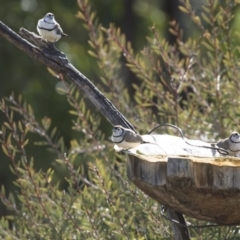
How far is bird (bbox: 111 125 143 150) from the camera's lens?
2.28 metres

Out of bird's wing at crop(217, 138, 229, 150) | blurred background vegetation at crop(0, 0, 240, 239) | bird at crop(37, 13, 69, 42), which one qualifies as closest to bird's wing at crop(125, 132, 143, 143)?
blurred background vegetation at crop(0, 0, 240, 239)

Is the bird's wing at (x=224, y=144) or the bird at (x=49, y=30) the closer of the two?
the bird's wing at (x=224, y=144)

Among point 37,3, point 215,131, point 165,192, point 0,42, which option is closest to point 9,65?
point 0,42

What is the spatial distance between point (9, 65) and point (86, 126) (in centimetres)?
469

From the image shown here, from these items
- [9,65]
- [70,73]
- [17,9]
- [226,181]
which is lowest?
[226,181]

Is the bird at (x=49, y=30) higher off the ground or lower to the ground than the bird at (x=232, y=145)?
higher

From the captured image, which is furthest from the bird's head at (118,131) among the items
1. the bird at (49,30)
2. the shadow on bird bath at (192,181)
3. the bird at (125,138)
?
the bird at (49,30)

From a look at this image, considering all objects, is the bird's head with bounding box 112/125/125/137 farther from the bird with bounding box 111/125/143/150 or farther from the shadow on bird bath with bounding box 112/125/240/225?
the shadow on bird bath with bounding box 112/125/240/225

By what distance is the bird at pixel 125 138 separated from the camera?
2.28 meters

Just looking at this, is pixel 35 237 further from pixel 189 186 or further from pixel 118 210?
pixel 189 186

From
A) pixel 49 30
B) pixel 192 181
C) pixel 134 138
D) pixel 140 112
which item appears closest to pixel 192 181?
pixel 192 181

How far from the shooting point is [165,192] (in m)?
2.05

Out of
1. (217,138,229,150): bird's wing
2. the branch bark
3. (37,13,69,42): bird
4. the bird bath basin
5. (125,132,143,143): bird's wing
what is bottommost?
the bird bath basin

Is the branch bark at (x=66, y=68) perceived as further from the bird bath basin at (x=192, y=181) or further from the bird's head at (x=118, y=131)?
the bird bath basin at (x=192, y=181)
